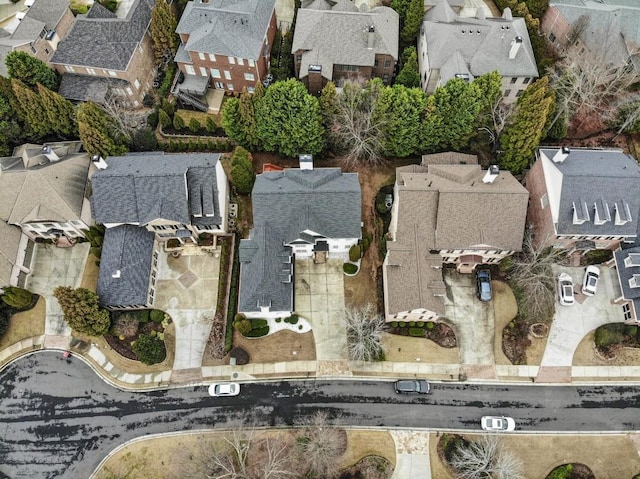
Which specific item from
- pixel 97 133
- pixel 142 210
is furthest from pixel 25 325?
pixel 97 133

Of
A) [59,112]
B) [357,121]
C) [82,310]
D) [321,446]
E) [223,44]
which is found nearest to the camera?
[321,446]

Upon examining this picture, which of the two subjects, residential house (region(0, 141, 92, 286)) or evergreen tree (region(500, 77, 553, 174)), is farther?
residential house (region(0, 141, 92, 286))

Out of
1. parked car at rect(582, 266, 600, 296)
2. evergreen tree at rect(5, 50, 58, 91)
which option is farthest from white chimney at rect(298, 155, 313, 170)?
evergreen tree at rect(5, 50, 58, 91)

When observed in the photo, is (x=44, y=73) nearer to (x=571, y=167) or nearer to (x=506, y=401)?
(x=571, y=167)

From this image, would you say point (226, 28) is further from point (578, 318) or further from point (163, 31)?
point (578, 318)

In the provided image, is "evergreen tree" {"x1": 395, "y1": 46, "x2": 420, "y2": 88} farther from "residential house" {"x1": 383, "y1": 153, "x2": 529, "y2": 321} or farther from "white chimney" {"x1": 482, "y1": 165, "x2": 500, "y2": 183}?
"white chimney" {"x1": 482, "y1": 165, "x2": 500, "y2": 183}

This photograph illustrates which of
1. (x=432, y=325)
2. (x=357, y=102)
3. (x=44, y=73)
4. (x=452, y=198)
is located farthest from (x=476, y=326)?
(x=44, y=73)

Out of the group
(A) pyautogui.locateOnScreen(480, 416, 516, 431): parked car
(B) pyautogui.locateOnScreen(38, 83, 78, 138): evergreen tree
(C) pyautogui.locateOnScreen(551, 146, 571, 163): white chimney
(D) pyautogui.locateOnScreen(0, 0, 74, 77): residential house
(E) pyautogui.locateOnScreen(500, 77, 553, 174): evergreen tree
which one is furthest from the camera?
(D) pyautogui.locateOnScreen(0, 0, 74, 77): residential house
